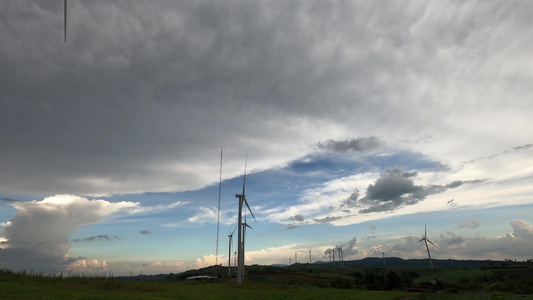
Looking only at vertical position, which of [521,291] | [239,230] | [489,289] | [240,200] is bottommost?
[521,291]

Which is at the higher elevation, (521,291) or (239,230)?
(239,230)

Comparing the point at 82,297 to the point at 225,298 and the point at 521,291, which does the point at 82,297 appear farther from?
the point at 521,291

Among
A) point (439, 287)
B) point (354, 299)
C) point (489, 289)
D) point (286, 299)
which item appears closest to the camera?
point (489, 289)

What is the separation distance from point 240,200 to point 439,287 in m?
87.7

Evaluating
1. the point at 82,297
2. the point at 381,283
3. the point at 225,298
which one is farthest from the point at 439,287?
the point at 82,297

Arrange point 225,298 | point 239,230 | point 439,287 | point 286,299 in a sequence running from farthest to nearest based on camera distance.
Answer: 1. point 439,287
2. point 239,230
3. point 286,299
4. point 225,298

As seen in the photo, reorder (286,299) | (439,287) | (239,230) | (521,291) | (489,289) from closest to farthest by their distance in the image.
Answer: (489,289)
(286,299)
(239,230)
(521,291)
(439,287)

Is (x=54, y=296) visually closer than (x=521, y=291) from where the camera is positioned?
Yes

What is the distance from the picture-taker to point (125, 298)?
3953cm

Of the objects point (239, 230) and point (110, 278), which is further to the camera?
point (239, 230)

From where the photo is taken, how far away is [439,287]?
125375 millimetres

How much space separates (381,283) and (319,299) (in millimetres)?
81708

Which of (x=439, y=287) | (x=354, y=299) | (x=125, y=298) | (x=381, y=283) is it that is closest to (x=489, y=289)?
(x=125, y=298)

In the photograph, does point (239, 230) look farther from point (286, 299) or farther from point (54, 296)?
point (54, 296)
